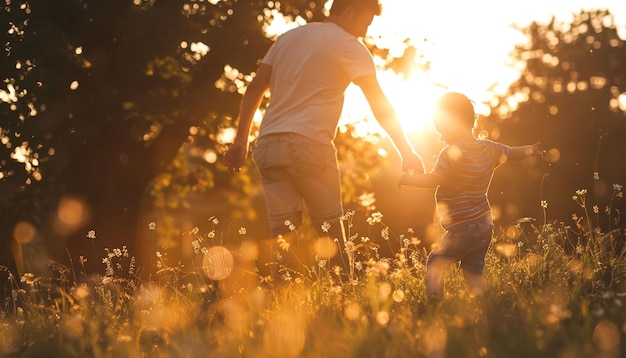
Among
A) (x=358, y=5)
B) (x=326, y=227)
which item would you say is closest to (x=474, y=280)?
(x=326, y=227)

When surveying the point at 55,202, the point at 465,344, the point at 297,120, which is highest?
the point at 297,120

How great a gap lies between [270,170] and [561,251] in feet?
7.15

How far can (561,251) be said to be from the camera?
6.08 m

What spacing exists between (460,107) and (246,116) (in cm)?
140

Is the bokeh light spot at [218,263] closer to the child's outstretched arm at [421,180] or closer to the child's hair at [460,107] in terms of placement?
the child's outstretched arm at [421,180]

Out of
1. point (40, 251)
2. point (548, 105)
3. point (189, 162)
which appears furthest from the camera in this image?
point (548, 105)

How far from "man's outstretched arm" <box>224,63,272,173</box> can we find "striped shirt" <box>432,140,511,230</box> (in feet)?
4.14

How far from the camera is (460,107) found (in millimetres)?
5492

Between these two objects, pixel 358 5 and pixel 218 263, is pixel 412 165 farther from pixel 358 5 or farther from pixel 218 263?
pixel 218 263

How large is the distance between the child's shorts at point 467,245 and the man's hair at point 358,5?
1450 mm

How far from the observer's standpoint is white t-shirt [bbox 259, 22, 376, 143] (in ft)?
17.3

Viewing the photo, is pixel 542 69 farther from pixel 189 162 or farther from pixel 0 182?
pixel 0 182

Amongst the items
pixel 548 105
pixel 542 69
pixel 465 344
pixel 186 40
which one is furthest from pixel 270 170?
pixel 542 69

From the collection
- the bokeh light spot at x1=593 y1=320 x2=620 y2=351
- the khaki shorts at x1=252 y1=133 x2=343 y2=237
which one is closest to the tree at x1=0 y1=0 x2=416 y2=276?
the khaki shorts at x1=252 y1=133 x2=343 y2=237
